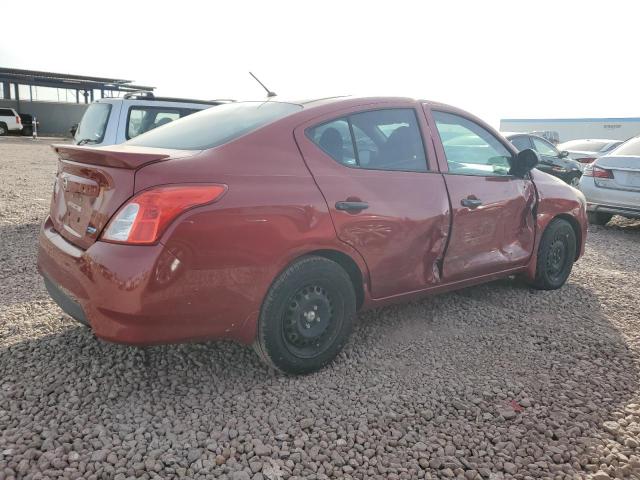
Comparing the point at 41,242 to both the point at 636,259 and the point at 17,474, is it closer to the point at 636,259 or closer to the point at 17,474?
the point at 17,474

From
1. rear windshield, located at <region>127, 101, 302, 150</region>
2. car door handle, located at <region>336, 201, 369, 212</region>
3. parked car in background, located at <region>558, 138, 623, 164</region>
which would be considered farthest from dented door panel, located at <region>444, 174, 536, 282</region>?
parked car in background, located at <region>558, 138, 623, 164</region>

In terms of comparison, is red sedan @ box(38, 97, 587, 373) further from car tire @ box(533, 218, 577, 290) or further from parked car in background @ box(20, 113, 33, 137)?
parked car in background @ box(20, 113, 33, 137)

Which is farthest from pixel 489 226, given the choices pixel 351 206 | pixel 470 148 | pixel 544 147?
pixel 544 147

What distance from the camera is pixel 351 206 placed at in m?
2.88

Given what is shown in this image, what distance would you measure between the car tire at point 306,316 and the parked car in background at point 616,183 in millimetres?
5895

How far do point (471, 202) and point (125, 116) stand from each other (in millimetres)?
4995

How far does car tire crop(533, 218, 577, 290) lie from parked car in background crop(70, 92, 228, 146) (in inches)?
200

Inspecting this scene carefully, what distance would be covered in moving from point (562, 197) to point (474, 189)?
4.32ft

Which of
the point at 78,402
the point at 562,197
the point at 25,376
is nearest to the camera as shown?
the point at 78,402

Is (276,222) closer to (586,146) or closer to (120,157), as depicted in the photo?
(120,157)

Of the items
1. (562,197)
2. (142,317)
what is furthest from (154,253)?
(562,197)

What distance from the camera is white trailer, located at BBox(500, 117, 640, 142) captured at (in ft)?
112

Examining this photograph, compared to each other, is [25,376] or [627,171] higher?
[627,171]

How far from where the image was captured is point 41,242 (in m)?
2.98
